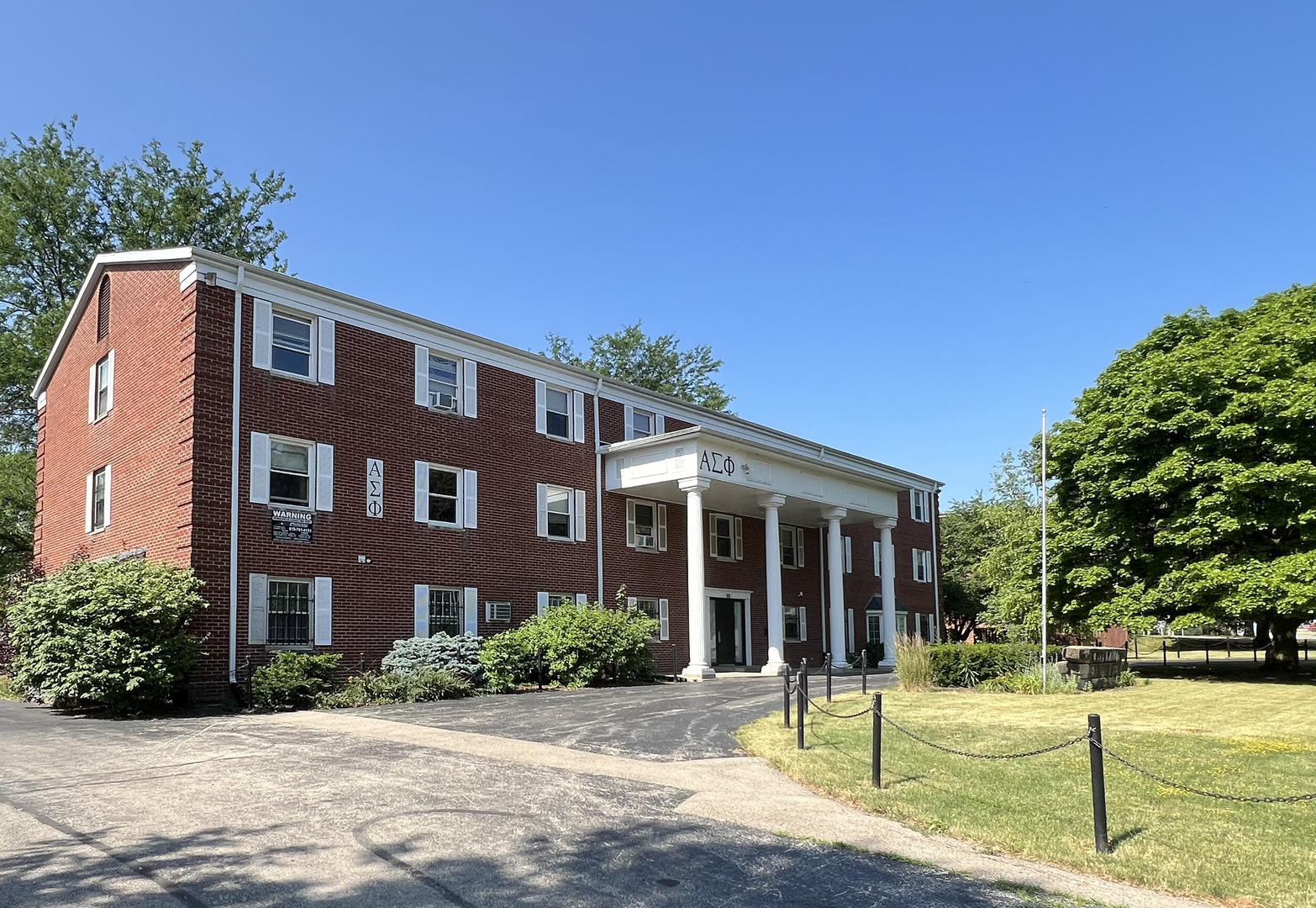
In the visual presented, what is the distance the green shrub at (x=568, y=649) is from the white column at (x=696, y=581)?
114 inches

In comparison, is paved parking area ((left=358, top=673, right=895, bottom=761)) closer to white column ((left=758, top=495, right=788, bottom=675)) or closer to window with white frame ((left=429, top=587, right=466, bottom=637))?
window with white frame ((left=429, top=587, right=466, bottom=637))

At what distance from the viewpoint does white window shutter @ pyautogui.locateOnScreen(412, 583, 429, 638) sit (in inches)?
880

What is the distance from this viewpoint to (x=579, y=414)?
91.2ft

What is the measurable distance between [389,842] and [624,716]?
936cm

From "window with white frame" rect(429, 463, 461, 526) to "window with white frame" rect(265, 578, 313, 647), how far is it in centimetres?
372

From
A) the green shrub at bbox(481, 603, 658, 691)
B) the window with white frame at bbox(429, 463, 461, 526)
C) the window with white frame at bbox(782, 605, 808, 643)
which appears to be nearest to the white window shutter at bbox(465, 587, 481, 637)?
the green shrub at bbox(481, 603, 658, 691)

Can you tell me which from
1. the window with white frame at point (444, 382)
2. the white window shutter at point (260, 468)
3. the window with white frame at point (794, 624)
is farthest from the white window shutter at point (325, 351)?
the window with white frame at point (794, 624)

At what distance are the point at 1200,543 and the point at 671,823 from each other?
62.7 ft

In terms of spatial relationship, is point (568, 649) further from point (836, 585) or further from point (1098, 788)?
point (1098, 788)

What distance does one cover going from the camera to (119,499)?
21859 millimetres

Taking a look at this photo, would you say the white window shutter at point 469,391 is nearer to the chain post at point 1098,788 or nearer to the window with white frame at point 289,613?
the window with white frame at point 289,613

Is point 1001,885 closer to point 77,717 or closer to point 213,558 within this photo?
point 77,717

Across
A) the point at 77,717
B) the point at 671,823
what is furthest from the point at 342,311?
the point at 671,823

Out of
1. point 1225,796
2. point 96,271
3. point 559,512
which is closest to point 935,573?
point 559,512
